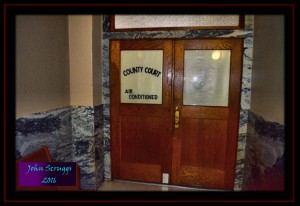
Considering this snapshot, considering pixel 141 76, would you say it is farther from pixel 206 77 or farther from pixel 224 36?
pixel 224 36

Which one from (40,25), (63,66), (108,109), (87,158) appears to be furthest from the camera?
(108,109)

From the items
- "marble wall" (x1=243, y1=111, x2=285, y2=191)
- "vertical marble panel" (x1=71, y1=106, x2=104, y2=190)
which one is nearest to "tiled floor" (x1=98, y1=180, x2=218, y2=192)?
"vertical marble panel" (x1=71, y1=106, x2=104, y2=190)

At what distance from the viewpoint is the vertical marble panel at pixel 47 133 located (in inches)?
72.1

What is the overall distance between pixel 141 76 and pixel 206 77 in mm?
829

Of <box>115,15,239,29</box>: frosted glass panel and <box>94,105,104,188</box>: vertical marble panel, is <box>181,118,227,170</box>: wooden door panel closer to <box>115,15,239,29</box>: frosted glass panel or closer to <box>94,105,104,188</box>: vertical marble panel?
<box>94,105,104,188</box>: vertical marble panel

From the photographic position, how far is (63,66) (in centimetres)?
246

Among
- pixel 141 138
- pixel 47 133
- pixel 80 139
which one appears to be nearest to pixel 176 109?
pixel 141 138

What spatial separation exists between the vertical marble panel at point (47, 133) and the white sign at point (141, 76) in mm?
807

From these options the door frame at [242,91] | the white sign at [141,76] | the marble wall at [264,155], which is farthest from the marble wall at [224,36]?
the white sign at [141,76]

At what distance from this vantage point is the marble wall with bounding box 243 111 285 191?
1.60 metres

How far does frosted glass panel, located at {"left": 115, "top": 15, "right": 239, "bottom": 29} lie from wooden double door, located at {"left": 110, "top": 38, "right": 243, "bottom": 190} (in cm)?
20
